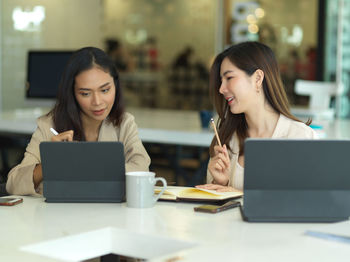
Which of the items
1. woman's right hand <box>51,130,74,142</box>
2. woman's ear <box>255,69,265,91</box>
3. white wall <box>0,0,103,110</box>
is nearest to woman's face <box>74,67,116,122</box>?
woman's right hand <box>51,130,74,142</box>

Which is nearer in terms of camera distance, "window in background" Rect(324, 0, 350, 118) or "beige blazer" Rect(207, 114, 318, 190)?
"beige blazer" Rect(207, 114, 318, 190)

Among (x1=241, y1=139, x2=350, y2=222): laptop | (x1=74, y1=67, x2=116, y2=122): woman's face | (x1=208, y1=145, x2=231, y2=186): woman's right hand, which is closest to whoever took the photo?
(x1=241, y1=139, x2=350, y2=222): laptop

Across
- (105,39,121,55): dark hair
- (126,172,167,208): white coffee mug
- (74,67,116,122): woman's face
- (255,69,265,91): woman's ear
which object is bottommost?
(126,172,167,208): white coffee mug

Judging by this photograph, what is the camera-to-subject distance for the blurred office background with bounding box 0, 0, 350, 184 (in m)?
6.23

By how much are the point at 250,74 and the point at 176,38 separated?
27.9 ft

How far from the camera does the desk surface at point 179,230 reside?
1.19 metres

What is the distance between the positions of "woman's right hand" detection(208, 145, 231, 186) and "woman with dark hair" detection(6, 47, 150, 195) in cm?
35

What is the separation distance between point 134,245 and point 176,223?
15 cm

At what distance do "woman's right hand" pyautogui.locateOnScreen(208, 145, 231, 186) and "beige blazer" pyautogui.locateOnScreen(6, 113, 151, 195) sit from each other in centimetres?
35

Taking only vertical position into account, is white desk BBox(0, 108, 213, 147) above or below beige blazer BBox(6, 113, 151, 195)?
below

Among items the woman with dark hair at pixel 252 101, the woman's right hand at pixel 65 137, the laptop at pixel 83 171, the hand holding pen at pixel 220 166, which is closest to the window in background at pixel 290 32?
the woman with dark hair at pixel 252 101

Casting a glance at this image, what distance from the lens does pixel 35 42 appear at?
6.26 meters

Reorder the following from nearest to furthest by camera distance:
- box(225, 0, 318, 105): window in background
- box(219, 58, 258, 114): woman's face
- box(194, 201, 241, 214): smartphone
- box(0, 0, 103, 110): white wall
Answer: box(194, 201, 241, 214): smartphone < box(219, 58, 258, 114): woman's face < box(0, 0, 103, 110): white wall < box(225, 0, 318, 105): window in background

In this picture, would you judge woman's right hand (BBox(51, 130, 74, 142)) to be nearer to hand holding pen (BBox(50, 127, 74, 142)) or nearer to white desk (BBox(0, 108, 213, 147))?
hand holding pen (BBox(50, 127, 74, 142))
